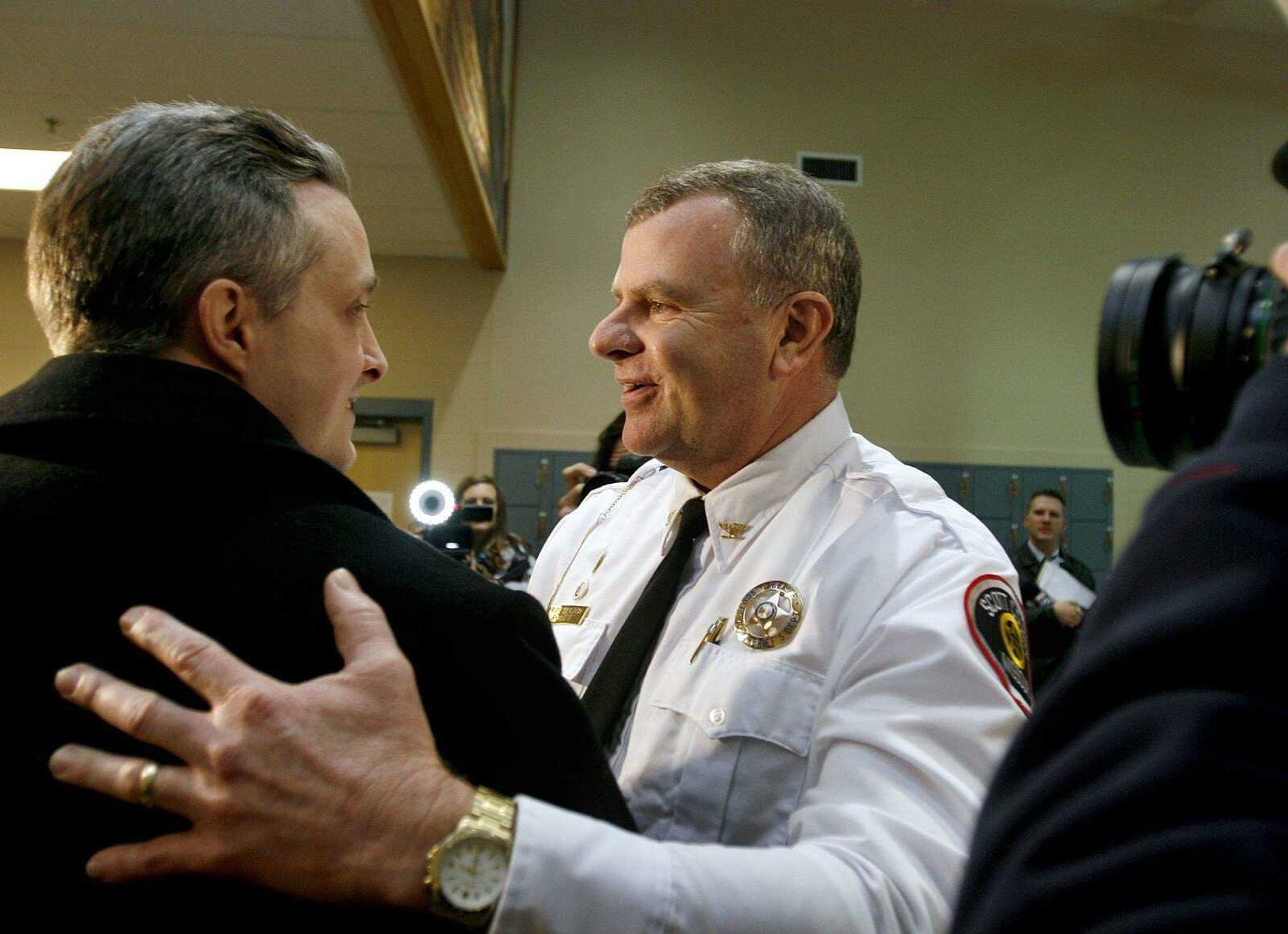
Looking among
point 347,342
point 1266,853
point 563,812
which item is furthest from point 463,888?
point 1266,853

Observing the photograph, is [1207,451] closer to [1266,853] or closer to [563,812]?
[1266,853]

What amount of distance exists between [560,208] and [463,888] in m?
8.61

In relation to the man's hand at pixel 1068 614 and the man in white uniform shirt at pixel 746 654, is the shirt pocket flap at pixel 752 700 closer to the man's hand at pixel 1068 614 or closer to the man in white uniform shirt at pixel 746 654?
the man in white uniform shirt at pixel 746 654

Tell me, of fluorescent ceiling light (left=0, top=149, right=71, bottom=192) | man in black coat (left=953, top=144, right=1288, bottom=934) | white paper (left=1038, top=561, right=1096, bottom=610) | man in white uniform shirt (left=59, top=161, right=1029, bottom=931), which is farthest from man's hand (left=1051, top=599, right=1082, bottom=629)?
fluorescent ceiling light (left=0, top=149, right=71, bottom=192)

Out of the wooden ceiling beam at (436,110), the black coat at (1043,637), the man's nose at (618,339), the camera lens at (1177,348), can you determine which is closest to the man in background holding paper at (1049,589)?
the black coat at (1043,637)

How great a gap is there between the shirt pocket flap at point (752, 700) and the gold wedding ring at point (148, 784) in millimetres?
859

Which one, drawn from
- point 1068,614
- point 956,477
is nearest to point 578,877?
point 1068,614

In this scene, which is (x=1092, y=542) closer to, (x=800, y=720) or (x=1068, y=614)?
(x=1068, y=614)

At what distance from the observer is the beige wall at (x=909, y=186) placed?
9.08 m

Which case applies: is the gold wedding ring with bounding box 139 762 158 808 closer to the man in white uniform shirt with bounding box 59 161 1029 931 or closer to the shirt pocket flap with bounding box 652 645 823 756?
the man in white uniform shirt with bounding box 59 161 1029 931

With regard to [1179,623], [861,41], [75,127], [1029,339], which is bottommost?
[1029,339]

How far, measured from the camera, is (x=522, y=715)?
3.51 feet

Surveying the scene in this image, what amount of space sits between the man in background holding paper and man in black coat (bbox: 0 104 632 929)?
10.7ft

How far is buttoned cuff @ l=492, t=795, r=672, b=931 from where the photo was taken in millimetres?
1044
